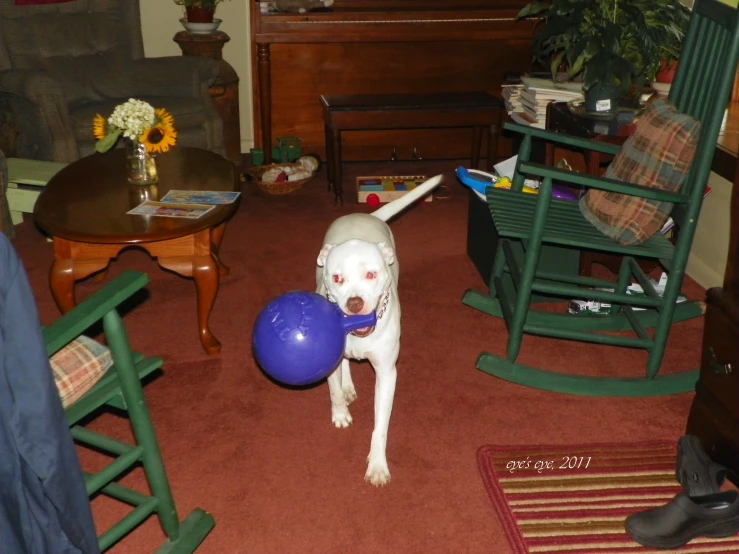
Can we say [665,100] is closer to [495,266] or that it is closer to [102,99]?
[495,266]

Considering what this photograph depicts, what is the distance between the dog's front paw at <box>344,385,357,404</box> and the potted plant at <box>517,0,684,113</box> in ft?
4.92

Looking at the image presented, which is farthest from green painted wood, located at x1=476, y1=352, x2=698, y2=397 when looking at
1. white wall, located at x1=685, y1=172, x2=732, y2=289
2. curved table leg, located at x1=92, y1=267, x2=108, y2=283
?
curved table leg, located at x1=92, y1=267, x2=108, y2=283

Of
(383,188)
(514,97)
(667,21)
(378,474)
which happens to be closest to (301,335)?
(378,474)

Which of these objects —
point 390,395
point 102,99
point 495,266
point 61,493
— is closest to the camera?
point 61,493

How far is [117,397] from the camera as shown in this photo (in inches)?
68.6

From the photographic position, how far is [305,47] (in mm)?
4613

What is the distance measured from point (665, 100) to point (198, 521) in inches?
75.5

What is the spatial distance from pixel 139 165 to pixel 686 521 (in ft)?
7.14

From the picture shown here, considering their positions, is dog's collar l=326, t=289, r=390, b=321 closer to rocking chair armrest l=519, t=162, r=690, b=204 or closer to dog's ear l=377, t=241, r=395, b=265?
dog's ear l=377, t=241, r=395, b=265

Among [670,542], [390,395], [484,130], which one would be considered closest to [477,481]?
[390,395]

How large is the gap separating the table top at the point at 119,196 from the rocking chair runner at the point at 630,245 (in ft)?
3.34

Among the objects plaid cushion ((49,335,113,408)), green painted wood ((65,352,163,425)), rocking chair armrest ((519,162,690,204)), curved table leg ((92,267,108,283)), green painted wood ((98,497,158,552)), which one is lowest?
curved table leg ((92,267,108,283))

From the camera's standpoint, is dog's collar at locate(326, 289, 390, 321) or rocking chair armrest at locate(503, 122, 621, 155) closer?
dog's collar at locate(326, 289, 390, 321)

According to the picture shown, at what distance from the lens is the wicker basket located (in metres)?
4.23
